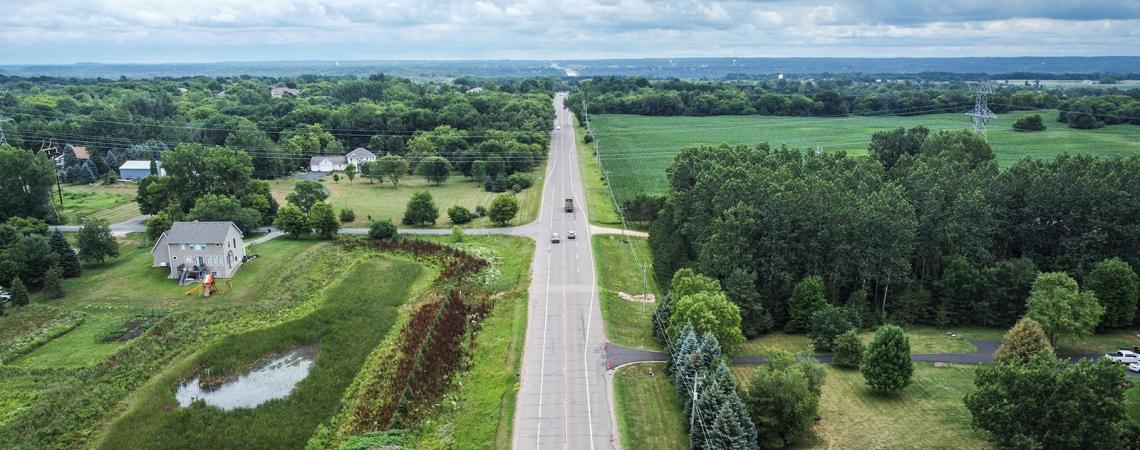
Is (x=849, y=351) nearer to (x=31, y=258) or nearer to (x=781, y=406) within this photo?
(x=781, y=406)

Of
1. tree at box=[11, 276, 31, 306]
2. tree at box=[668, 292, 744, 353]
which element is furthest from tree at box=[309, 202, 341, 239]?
tree at box=[668, 292, 744, 353]

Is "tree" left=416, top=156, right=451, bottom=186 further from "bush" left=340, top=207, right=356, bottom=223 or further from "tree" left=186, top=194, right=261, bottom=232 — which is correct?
"tree" left=186, top=194, right=261, bottom=232

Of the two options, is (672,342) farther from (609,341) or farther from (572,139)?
(572,139)

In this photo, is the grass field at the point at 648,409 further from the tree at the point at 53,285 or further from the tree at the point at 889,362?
the tree at the point at 53,285

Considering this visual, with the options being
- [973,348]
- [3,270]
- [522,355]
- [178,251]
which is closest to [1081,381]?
[973,348]

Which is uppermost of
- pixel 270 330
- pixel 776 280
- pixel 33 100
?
pixel 33 100

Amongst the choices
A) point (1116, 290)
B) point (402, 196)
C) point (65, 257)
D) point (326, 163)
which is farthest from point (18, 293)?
point (1116, 290)
